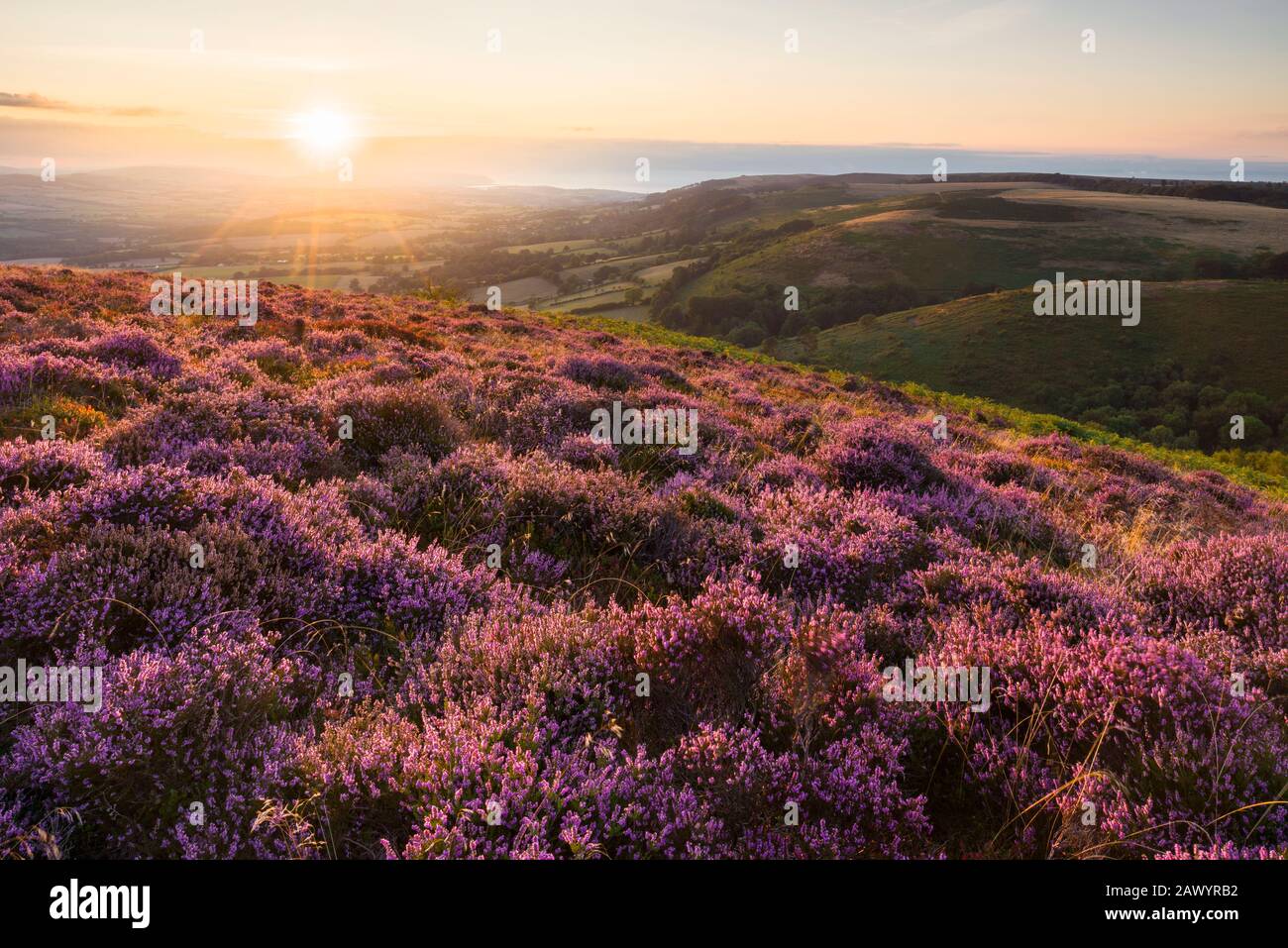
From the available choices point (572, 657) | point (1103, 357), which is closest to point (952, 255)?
point (1103, 357)

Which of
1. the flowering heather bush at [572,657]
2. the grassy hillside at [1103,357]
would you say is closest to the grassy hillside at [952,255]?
the grassy hillside at [1103,357]

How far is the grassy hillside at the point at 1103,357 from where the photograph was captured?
65.2 m

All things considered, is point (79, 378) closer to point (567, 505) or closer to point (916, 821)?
point (567, 505)

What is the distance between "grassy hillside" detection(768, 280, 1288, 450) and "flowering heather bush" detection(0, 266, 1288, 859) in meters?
64.2

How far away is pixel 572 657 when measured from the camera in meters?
3.47

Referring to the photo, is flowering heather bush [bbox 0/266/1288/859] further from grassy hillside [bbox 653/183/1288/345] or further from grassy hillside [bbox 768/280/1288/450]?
grassy hillside [bbox 653/183/1288/345]

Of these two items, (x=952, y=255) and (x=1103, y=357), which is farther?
(x=952, y=255)

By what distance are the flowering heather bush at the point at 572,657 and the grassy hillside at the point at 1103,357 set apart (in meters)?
64.2

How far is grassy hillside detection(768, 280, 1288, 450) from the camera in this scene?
65.2m

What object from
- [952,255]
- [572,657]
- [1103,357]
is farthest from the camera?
[952,255]

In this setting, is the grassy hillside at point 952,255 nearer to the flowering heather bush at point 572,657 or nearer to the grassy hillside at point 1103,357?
the grassy hillside at point 1103,357

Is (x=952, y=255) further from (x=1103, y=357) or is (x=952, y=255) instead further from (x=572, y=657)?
(x=572, y=657)

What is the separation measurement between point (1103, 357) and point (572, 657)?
9065cm
